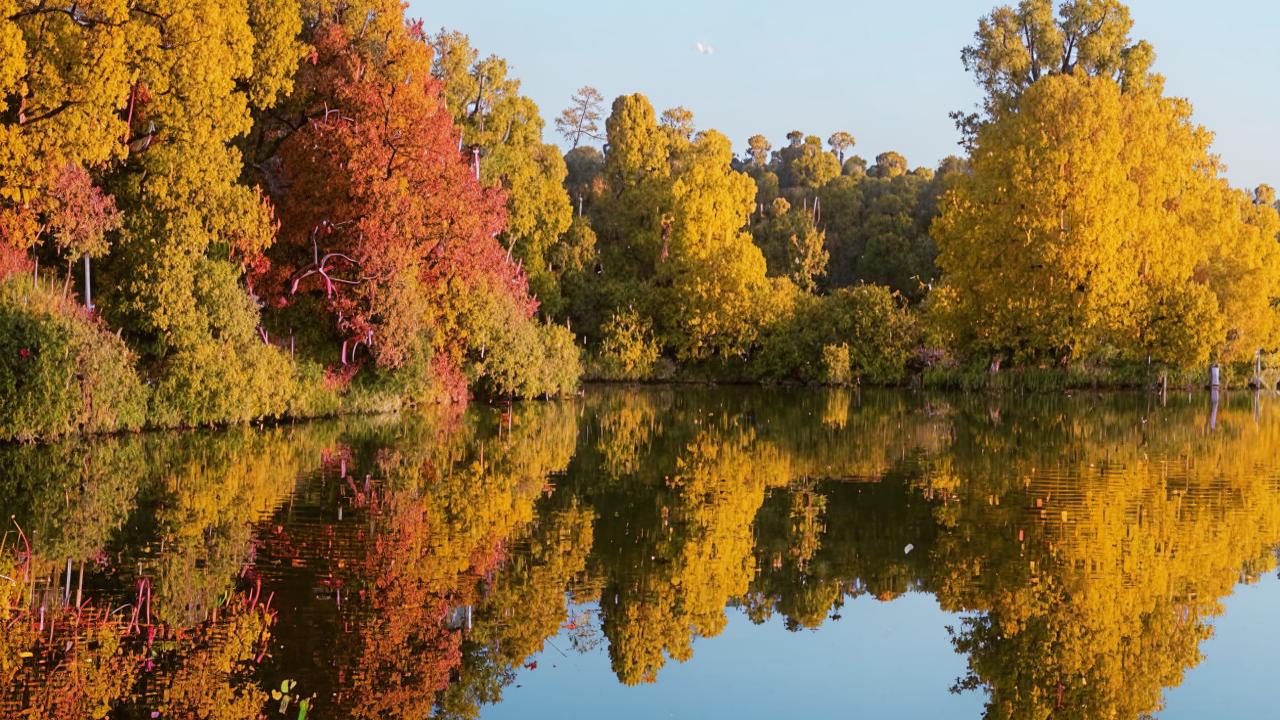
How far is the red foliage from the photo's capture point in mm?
35281

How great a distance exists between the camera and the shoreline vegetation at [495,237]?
89.6 feet

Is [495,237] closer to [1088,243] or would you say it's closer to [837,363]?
[837,363]

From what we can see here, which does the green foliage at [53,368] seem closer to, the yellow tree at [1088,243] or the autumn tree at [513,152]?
the autumn tree at [513,152]

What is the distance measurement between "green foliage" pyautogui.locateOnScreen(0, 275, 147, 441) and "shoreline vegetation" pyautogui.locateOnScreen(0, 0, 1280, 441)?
2.7 inches

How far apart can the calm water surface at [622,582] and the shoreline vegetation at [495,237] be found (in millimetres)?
5494

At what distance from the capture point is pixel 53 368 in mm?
24984

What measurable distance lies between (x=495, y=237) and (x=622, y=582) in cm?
4323

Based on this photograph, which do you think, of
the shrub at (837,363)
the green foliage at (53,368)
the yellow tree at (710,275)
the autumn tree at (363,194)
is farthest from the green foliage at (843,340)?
the green foliage at (53,368)

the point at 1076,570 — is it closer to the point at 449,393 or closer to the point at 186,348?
the point at 186,348

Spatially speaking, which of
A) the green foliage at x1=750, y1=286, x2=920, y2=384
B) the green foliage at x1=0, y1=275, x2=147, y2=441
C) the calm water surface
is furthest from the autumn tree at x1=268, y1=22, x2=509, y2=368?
the green foliage at x1=750, y1=286, x2=920, y2=384

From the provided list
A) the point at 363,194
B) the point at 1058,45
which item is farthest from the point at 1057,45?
the point at 363,194

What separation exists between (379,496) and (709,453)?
29.9 ft

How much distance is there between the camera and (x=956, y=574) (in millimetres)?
14188

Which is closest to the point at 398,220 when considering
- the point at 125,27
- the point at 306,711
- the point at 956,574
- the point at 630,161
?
the point at 125,27
